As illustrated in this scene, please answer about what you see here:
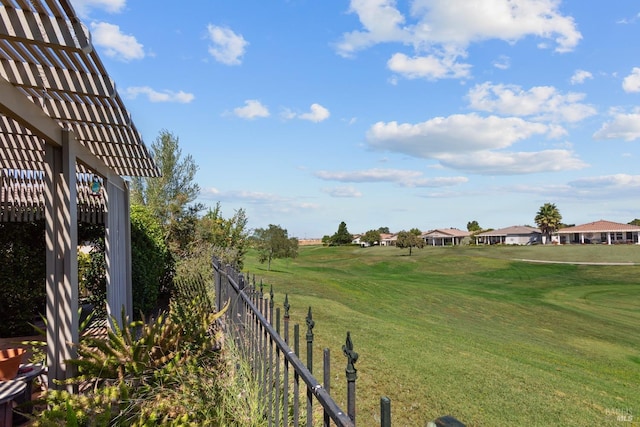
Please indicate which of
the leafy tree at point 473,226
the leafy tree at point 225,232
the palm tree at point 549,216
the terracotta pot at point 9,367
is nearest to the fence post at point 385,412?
the terracotta pot at point 9,367

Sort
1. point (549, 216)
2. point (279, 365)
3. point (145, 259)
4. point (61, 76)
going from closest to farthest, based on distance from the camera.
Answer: point (279, 365) < point (61, 76) < point (145, 259) < point (549, 216)

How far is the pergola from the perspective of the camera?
2.27 m

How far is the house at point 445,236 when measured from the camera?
94312mm

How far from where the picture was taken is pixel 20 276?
7.88 m

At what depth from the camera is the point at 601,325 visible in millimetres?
16094

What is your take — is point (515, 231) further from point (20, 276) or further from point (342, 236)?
point (20, 276)

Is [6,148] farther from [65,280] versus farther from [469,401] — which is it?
[469,401]

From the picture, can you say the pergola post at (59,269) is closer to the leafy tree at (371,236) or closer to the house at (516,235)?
the leafy tree at (371,236)

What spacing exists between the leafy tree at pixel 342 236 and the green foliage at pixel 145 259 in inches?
3067

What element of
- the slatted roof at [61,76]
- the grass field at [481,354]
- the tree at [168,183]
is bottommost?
the grass field at [481,354]

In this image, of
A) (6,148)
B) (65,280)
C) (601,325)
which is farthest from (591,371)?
(6,148)

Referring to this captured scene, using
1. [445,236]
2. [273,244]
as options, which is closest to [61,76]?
[273,244]

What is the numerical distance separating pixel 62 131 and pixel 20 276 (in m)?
5.26

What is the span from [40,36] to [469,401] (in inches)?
219
